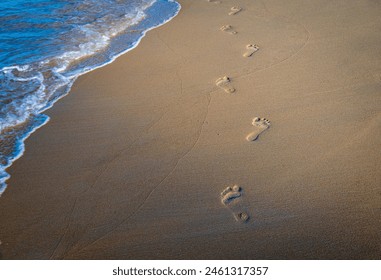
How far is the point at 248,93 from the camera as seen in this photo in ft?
15.9

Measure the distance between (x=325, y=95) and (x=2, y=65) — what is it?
197 inches

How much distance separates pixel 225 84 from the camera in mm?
5141

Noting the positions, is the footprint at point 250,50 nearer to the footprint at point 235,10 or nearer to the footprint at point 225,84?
the footprint at point 225,84

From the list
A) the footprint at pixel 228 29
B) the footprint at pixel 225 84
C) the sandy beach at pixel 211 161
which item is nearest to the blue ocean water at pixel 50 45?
the sandy beach at pixel 211 161

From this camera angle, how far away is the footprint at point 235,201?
3.22m

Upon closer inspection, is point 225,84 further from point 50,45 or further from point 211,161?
point 50,45

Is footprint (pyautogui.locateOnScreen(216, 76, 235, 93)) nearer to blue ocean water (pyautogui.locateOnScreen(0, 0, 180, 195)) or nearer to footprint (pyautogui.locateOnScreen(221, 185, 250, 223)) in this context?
footprint (pyautogui.locateOnScreen(221, 185, 250, 223))

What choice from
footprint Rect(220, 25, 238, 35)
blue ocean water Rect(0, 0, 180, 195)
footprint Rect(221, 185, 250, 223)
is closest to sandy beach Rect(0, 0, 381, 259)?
footprint Rect(221, 185, 250, 223)

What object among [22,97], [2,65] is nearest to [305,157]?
[22,97]

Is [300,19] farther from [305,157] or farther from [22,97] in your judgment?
[22,97]

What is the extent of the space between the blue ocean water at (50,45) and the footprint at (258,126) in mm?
2594

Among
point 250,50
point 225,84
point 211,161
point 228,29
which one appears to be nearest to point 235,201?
point 211,161

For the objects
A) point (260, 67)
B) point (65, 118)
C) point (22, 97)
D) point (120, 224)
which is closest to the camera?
point (120, 224)

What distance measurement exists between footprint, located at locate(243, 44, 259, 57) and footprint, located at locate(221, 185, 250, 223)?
3.07 meters
